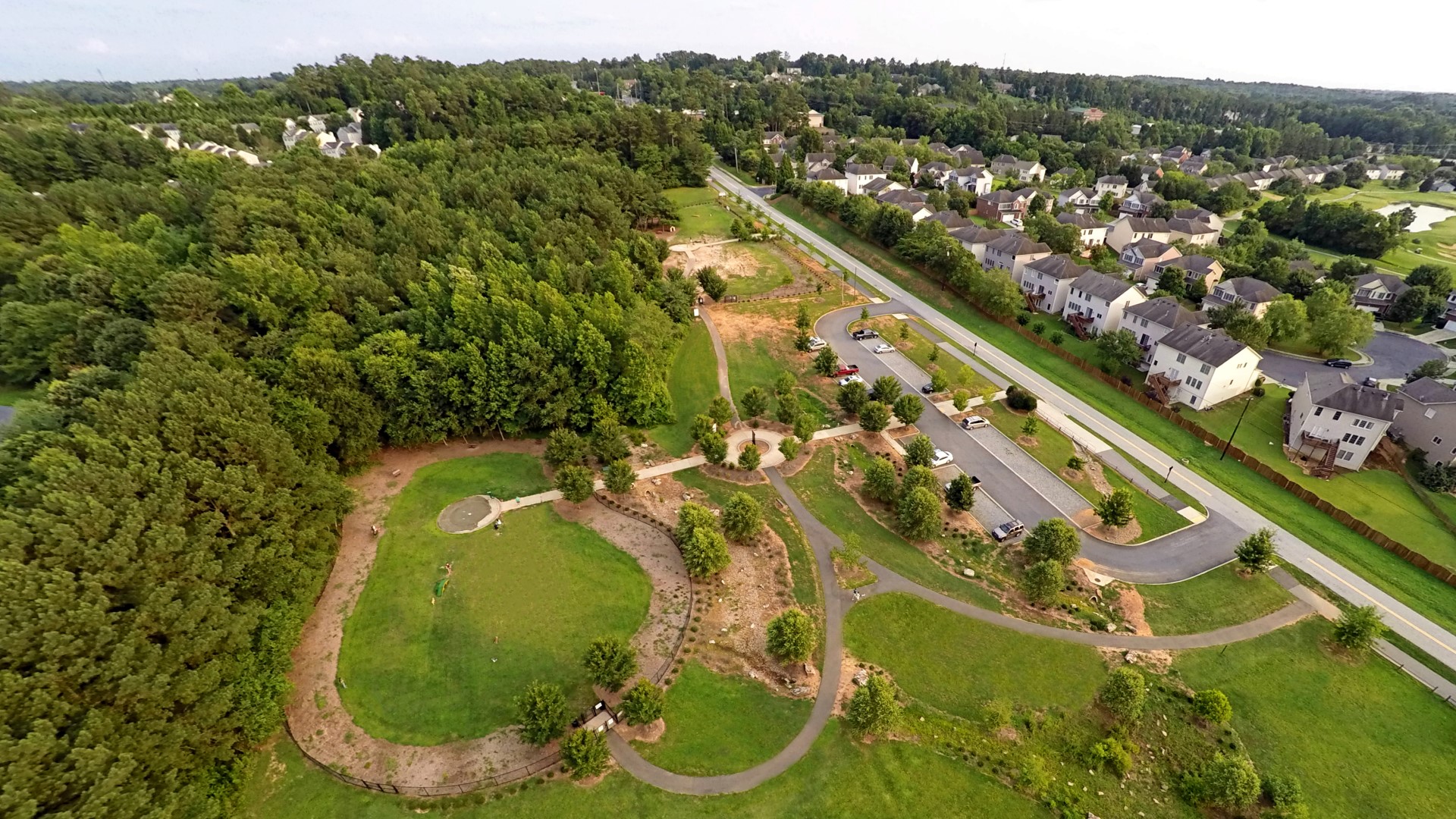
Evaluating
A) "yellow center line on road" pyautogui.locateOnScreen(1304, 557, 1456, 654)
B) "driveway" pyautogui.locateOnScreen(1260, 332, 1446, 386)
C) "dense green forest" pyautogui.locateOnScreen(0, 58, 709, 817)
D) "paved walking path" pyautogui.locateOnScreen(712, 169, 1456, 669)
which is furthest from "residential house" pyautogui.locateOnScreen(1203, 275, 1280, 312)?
"dense green forest" pyautogui.locateOnScreen(0, 58, 709, 817)

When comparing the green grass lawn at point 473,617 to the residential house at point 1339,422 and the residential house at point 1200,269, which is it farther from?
the residential house at point 1200,269

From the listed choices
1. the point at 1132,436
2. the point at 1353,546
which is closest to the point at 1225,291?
the point at 1132,436

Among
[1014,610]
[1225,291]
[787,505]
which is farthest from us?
[1225,291]

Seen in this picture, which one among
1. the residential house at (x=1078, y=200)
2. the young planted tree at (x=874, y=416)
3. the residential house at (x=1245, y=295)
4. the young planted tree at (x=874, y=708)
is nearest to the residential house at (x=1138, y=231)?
the residential house at (x=1078, y=200)

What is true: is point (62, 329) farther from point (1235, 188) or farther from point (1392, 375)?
point (1235, 188)

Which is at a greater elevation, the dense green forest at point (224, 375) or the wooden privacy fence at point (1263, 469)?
the dense green forest at point (224, 375)

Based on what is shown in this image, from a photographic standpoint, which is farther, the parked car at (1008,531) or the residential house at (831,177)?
the residential house at (831,177)

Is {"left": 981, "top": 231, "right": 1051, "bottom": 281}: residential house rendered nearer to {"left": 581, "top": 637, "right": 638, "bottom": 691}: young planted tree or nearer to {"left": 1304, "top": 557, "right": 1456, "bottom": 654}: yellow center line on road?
{"left": 1304, "top": 557, "right": 1456, "bottom": 654}: yellow center line on road

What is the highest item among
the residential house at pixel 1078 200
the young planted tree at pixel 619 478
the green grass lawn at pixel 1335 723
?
the residential house at pixel 1078 200
